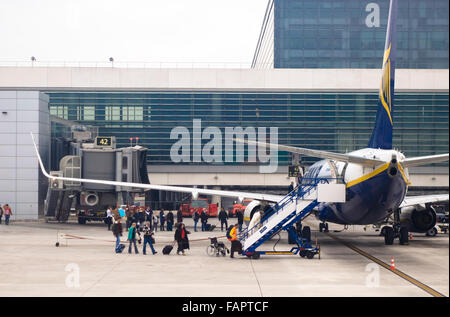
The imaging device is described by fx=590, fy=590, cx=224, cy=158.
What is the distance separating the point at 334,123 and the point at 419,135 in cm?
983

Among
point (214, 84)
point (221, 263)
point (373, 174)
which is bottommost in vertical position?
point (221, 263)

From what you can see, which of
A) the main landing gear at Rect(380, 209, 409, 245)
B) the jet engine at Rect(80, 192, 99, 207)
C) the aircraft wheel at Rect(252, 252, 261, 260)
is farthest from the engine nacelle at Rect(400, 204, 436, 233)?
the jet engine at Rect(80, 192, 99, 207)

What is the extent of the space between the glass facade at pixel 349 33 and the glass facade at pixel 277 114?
3689 centimetres

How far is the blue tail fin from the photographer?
24.1 m

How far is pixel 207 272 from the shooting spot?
2372 centimetres

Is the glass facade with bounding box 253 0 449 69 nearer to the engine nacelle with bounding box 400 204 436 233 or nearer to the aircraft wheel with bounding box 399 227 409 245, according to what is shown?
the engine nacelle with bounding box 400 204 436 233

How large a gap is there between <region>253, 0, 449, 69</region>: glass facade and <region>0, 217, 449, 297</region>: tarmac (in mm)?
73797

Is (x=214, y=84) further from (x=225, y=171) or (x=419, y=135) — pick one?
(x=419, y=135)

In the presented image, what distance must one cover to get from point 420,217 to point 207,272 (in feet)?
61.8

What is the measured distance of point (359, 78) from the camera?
66562mm

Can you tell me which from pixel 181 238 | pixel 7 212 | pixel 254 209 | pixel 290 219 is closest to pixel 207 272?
pixel 181 238

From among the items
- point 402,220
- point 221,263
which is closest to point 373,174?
point 221,263

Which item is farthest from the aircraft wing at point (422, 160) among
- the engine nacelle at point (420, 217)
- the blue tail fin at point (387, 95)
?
the engine nacelle at point (420, 217)

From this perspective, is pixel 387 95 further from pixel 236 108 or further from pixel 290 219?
pixel 236 108
